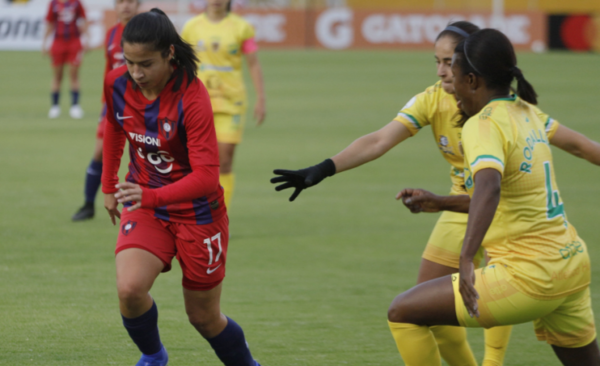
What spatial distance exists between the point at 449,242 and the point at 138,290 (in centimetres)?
166

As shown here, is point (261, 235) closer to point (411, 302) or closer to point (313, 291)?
point (313, 291)

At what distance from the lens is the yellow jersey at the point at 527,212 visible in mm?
3148

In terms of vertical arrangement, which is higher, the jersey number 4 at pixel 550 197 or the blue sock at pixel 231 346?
the jersey number 4 at pixel 550 197

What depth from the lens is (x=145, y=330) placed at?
12.4 ft

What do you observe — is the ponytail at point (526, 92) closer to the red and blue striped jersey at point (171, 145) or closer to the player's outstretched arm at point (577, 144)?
the player's outstretched arm at point (577, 144)

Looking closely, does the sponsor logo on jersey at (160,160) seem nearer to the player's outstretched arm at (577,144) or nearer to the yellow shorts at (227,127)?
the player's outstretched arm at (577,144)

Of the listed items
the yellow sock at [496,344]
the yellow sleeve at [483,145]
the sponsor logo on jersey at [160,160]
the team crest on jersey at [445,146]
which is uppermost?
the yellow sleeve at [483,145]

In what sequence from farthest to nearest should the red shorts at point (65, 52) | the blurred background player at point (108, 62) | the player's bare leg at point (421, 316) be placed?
the red shorts at point (65, 52) < the blurred background player at point (108, 62) < the player's bare leg at point (421, 316)

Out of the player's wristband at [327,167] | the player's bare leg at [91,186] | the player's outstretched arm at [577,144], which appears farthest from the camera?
the player's bare leg at [91,186]

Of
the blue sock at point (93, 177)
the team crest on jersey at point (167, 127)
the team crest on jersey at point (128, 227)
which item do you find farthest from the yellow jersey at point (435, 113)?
the blue sock at point (93, 177)

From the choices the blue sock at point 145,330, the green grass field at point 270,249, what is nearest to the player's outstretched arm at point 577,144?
the green grass field at point 270,249

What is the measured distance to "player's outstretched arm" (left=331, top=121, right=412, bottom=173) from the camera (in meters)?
4.07

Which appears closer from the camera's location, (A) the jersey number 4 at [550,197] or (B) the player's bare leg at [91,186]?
(A) the jersey number 4 at [550,197]

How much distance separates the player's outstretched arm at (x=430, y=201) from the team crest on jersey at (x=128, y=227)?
121 centimetres
